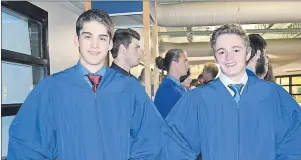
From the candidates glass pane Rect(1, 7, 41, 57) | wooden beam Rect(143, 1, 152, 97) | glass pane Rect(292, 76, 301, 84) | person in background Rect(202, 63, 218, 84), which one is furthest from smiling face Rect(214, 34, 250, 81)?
glass pane Rect(292, 76, 301, 84)

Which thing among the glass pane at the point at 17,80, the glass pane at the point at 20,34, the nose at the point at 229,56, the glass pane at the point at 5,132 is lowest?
the glass pane at the point at 5,132

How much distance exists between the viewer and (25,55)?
2.59 metres

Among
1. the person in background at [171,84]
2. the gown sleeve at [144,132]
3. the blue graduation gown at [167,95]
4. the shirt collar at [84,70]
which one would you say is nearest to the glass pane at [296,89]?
the person in background at [171,84]

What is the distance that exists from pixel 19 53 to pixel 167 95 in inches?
45.3

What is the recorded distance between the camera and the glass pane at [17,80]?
2488 millimetres

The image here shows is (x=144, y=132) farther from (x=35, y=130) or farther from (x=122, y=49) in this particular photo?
(x=122, y=49)

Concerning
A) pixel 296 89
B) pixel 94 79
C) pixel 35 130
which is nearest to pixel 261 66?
pixel 94 79

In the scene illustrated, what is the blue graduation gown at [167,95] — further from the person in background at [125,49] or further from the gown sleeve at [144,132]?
the gown sleeve at [144,132]

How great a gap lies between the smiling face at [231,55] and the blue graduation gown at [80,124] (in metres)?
0.38

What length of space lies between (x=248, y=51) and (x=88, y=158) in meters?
0.77

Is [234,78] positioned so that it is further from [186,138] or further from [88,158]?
[88,158]

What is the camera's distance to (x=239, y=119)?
1.37m

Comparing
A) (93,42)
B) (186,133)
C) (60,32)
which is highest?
(60,32)

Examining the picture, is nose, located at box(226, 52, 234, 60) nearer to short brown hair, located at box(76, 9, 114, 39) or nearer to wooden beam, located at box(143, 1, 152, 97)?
short brown hair, located at box(76, 9, 114, 39)
